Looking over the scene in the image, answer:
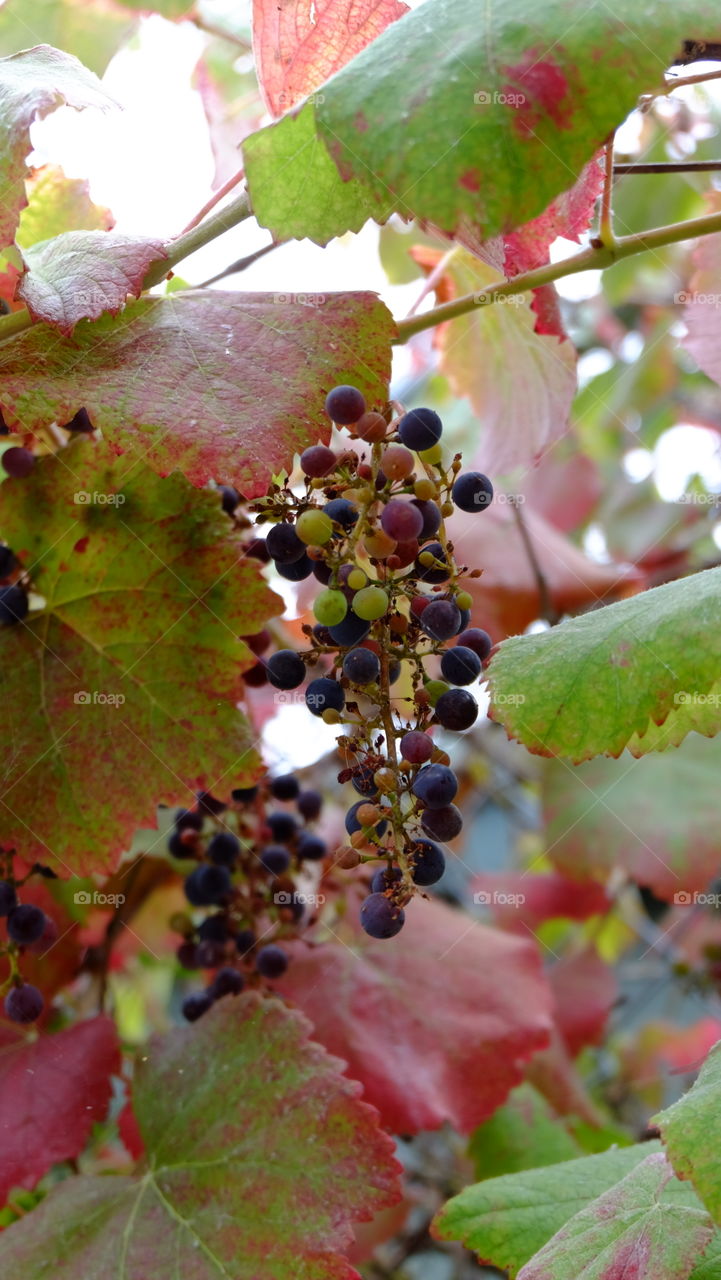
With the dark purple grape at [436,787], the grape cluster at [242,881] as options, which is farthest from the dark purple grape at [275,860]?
the dark purple grape at [436,787]

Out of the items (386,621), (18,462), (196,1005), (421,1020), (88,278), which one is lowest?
(421,1020)

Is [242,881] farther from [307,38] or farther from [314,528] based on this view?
[307,38]

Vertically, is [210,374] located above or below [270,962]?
above

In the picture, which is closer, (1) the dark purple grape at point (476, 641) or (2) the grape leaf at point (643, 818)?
(1) the dark purple grape at point (476, 641)

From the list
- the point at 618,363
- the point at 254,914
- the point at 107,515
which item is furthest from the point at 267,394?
the point at 618,363

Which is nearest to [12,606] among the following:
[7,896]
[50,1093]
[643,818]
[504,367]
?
[7,896]

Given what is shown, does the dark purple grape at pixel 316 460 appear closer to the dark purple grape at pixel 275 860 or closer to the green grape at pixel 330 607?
the green grape at pixel 330 607
